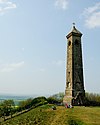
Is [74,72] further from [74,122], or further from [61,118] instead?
[74,122]

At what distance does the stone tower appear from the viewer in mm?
50281

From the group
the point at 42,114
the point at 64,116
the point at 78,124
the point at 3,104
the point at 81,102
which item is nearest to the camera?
the point at 78,124

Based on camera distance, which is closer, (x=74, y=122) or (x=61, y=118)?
(x=74, y=122)

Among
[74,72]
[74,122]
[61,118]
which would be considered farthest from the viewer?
[74,72]

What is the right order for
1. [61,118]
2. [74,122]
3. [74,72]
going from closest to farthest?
[74,122] → [61,118] → [74,72]

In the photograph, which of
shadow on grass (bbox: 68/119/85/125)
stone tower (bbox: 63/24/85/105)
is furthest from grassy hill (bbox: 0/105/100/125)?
stone tower (bbox: 63/24/85/105)

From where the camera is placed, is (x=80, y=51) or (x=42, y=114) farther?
(x=80, y=51)

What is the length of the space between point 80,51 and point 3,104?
1009 inches

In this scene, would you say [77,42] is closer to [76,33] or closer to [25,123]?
[76,33]

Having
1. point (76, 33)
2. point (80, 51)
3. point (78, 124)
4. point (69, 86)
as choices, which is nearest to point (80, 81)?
point (69, 86)

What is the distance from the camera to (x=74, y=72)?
5219cm

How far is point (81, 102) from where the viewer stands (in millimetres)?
50156

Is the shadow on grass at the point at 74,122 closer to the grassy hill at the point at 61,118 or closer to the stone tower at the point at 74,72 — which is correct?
the grassy hill at the point at 61,118

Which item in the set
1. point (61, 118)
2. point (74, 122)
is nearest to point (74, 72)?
point (61, 118)
